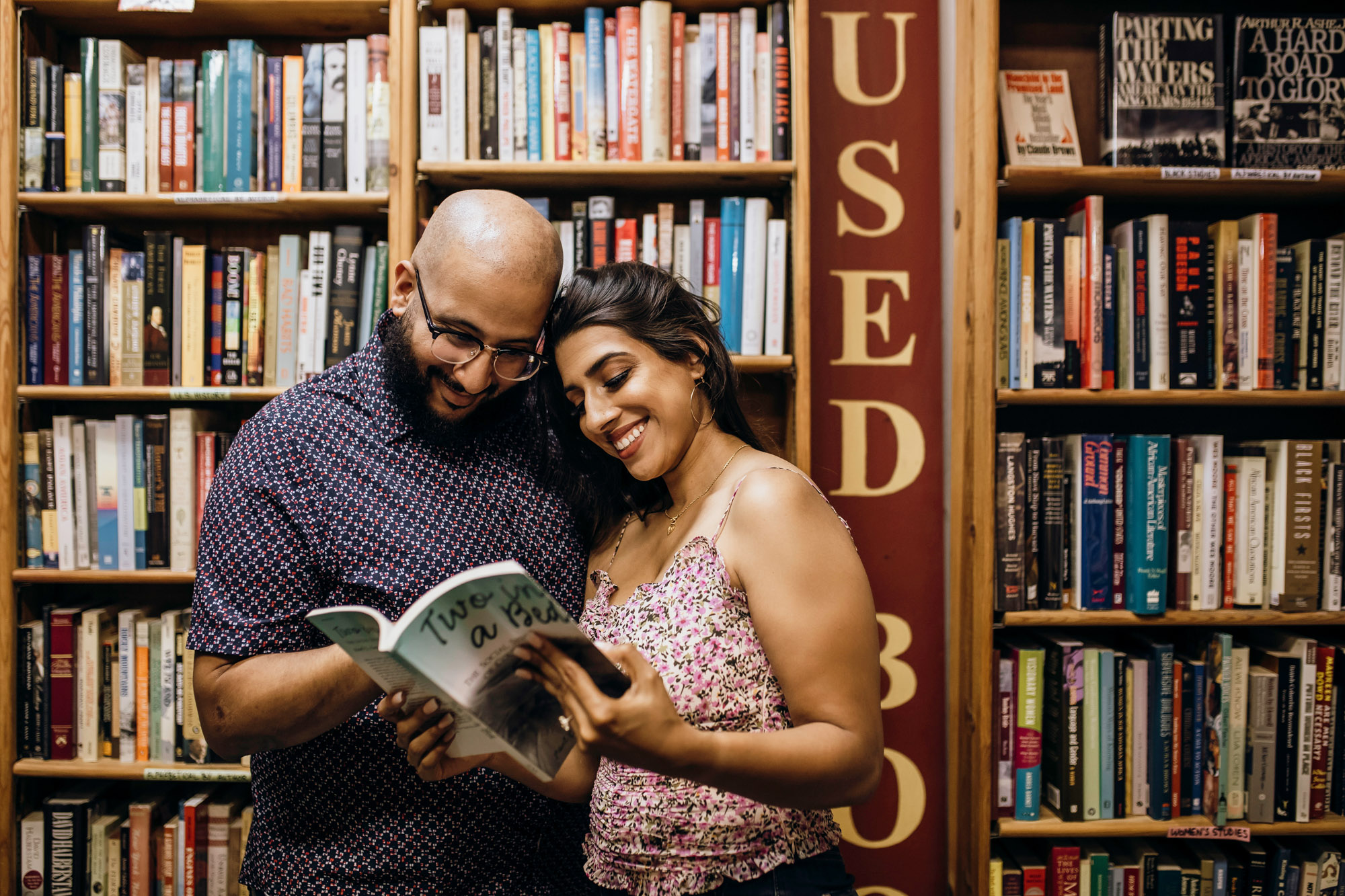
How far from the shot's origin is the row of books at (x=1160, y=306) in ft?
5.20

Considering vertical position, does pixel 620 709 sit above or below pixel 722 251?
below

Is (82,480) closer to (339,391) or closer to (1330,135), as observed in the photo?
(339,391)

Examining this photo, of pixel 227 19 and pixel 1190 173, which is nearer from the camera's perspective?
pixel 1190 173

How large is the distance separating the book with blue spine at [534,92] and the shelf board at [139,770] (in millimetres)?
1461

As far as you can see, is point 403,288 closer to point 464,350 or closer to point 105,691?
point 464,350

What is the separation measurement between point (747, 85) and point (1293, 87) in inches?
45.9

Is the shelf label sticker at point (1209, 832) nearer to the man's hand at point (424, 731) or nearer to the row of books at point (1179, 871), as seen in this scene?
the row of books at point (1179, 871)

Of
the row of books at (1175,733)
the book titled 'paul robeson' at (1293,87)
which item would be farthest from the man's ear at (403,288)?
the book titled 'paul robeson' at (1293,87)

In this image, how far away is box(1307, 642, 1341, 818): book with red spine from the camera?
157cm

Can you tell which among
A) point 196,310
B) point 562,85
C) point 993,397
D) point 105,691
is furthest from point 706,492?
point 105,691

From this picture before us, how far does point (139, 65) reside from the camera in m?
1.68

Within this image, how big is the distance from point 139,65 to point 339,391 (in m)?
1.12

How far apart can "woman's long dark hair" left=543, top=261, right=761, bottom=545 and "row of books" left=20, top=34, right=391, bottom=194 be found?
0.75 meters

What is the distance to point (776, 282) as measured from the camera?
1650 mm
